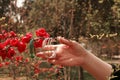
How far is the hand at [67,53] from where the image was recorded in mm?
1910

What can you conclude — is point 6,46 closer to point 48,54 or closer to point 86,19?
point 48,54

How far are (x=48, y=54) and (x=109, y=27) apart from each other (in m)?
14.7

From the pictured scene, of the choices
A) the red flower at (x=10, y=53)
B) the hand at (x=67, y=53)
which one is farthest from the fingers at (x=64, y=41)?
the red flower at (x=10, y=53)

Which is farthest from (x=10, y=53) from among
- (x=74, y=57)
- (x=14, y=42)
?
(x=74, y=57)

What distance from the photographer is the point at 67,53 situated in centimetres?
195

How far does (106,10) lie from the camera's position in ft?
55.3

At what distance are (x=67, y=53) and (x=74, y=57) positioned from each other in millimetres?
58

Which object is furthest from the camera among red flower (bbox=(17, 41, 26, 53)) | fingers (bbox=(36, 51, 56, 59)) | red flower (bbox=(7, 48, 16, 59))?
red flower (bbox=(17, 41, 26, 53))

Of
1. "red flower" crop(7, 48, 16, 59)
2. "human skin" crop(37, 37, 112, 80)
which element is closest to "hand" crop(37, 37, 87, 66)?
"human skin" crop(37, 37, 112, 80)

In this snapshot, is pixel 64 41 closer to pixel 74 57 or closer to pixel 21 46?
pixel 74 57

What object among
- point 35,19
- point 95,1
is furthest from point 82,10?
point 35,19

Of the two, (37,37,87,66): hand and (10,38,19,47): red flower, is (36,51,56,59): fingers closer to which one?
(37,37,87,66): hand

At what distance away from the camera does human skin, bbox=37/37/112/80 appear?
1887 mm

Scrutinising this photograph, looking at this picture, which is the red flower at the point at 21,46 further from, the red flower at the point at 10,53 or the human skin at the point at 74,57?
the human skin at the point at 74,57
